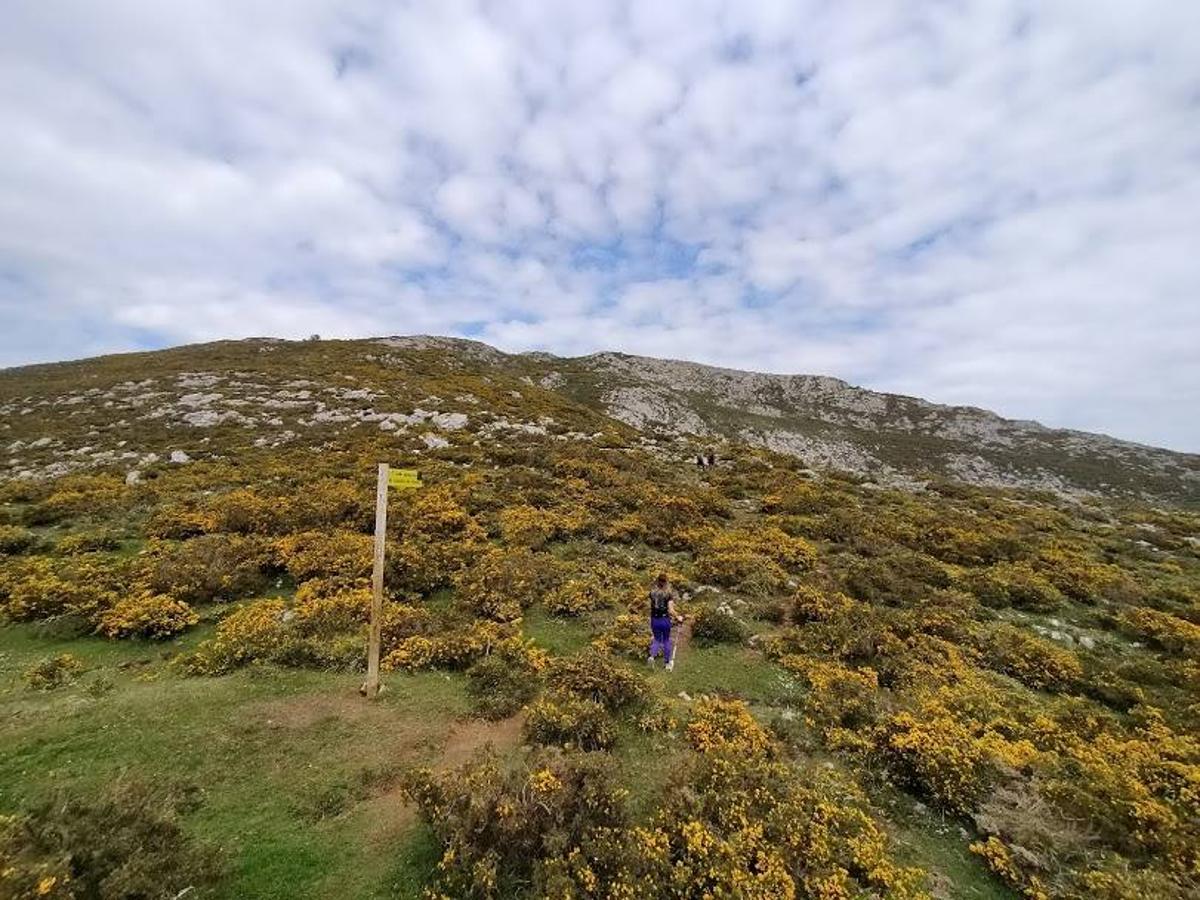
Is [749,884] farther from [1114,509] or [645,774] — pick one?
[1114,509]

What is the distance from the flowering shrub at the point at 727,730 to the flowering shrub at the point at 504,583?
542cm

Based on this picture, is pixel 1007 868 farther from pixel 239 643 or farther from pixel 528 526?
pixel 528 526

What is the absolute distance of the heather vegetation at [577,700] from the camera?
23.3ft

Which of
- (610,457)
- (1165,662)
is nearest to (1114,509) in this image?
(1165,662)

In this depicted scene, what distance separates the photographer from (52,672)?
11008mm

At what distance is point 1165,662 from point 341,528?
72.3 feet

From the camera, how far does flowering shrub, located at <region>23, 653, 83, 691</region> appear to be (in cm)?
1070

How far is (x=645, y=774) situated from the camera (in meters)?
9.12

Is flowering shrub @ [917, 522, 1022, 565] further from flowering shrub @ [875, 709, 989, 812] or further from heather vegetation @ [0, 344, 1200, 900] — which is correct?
flowering shrub @ [875, 709, 989, 812]

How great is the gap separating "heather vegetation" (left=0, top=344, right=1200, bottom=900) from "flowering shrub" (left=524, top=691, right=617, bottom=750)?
54 millimetres

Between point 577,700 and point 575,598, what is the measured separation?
15.2 feet

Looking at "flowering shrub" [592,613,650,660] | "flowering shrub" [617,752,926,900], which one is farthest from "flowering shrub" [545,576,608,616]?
"flowering shrub" [617,752,926,900]

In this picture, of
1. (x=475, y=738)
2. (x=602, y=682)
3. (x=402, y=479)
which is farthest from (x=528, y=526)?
(x=475, y=738)

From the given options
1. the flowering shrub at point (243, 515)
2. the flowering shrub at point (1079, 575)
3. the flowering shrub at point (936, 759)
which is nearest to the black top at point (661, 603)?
the flowering shrub at point (936, 759)
